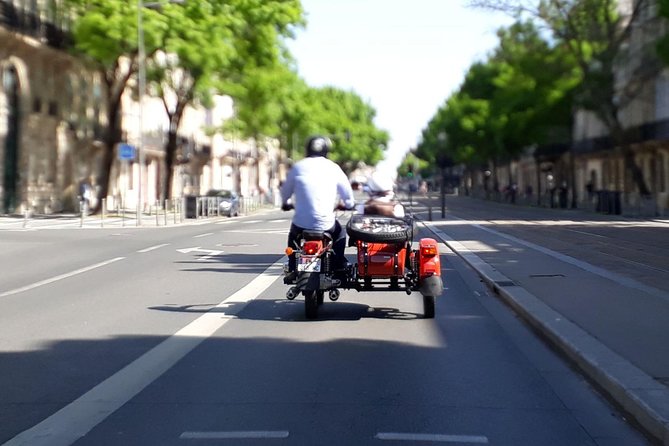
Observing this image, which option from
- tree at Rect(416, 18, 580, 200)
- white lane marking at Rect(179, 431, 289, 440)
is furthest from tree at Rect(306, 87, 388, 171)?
white lane marking at Rect(179, 431, 289, 440)

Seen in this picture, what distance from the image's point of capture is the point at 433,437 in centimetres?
611

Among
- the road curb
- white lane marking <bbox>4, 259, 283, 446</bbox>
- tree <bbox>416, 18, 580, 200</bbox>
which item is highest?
tree <bbox>416, 18, 580, 200</bbox>

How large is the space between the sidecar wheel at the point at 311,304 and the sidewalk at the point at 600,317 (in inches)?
88.6

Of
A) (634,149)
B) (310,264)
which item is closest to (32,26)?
(310,264)

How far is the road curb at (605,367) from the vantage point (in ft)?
21.0

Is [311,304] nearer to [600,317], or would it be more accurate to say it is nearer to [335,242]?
[335,242]

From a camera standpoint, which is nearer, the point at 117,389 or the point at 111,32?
the point at 117,389

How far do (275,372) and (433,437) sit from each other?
2327mm

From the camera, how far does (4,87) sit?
44.6m

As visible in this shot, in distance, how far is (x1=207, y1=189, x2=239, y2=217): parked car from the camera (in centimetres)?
5216

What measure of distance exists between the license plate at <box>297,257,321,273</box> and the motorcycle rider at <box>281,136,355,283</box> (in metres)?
0.22

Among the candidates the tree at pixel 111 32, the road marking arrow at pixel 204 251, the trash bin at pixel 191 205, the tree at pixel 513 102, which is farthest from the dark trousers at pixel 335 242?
the trash bin at pixel 191 205

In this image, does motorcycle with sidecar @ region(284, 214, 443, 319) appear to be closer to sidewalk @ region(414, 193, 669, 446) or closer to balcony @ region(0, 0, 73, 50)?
sidewalk @ region(414, 193, 669, 446)

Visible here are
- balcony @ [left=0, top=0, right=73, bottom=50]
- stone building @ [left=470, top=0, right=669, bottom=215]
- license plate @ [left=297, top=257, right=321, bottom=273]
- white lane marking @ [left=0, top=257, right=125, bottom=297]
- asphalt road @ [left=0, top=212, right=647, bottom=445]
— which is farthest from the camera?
stone building @ [left=470, top=0, right=669, bottom=215]
